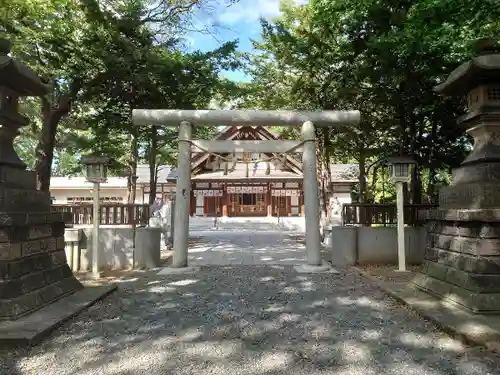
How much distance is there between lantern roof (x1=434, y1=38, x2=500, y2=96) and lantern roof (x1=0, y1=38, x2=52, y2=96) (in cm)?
560

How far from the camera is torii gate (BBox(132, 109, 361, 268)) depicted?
28.9 ft

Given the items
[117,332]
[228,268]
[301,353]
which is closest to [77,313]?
[117,332]

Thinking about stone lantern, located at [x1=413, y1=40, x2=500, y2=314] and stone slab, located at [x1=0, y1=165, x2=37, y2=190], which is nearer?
stone lantern, located at [x1=413, y1=40, x2=500, y2=314]

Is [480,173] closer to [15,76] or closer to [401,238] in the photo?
[401,238]

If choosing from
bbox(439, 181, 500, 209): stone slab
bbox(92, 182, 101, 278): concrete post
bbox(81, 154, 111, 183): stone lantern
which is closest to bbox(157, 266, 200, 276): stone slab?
bbox(92, 182, 101, 278): concrete post

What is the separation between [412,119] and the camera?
423 inches

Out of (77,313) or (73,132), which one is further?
(73,132)

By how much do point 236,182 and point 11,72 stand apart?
2691cm

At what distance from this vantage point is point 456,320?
4336 mm

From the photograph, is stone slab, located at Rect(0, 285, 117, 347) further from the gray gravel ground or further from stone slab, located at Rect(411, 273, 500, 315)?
stone slab, located at Rect(411, 273, 500, 315)

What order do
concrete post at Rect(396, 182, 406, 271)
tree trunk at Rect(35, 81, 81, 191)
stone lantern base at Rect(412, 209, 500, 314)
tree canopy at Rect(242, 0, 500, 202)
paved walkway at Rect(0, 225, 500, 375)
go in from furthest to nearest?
tree trunk at Rect(35, 81, 81, 191) < concrete post at Rect(396, 182, 406, 271) < tree canopy at Rect(242, 0, 500, 202) < stone lantern base at Rect(412, 209, 500, 314) < paved walkway at Rect(0, 225, 500, 375)

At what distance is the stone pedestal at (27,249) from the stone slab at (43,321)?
12 cm

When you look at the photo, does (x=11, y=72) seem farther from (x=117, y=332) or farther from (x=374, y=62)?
(x=374, y=62)

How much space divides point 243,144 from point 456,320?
598 cm
